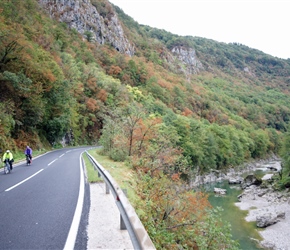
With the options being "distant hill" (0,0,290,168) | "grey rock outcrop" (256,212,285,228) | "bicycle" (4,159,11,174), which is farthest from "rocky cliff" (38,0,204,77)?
"grey rock outcrop" (256,212,285,228)

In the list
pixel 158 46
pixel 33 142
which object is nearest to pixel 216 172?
pixel 33 142

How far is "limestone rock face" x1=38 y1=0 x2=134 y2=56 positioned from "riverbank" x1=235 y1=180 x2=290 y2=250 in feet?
241

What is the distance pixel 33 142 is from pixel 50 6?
65186 mm

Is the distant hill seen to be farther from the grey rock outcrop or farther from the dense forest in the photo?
the grey rock outcrop

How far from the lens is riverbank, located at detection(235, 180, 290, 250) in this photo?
19.8 meters

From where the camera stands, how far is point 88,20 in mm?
89500

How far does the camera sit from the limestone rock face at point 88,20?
8123cm

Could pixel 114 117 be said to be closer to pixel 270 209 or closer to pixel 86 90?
pixel 270 209

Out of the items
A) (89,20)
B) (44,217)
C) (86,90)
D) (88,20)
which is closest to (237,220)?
(44,217)

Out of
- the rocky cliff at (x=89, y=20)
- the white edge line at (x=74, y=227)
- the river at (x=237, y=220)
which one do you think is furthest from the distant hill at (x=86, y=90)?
the white edge line at (x=74, y=227)

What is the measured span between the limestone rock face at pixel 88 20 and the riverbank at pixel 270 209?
73.5 metres

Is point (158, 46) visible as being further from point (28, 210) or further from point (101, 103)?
point (28, 210)

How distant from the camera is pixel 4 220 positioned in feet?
17.6

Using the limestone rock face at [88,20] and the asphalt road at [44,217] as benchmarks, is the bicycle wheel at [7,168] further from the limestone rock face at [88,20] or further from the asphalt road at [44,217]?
the limestone rock face at [88,20]
